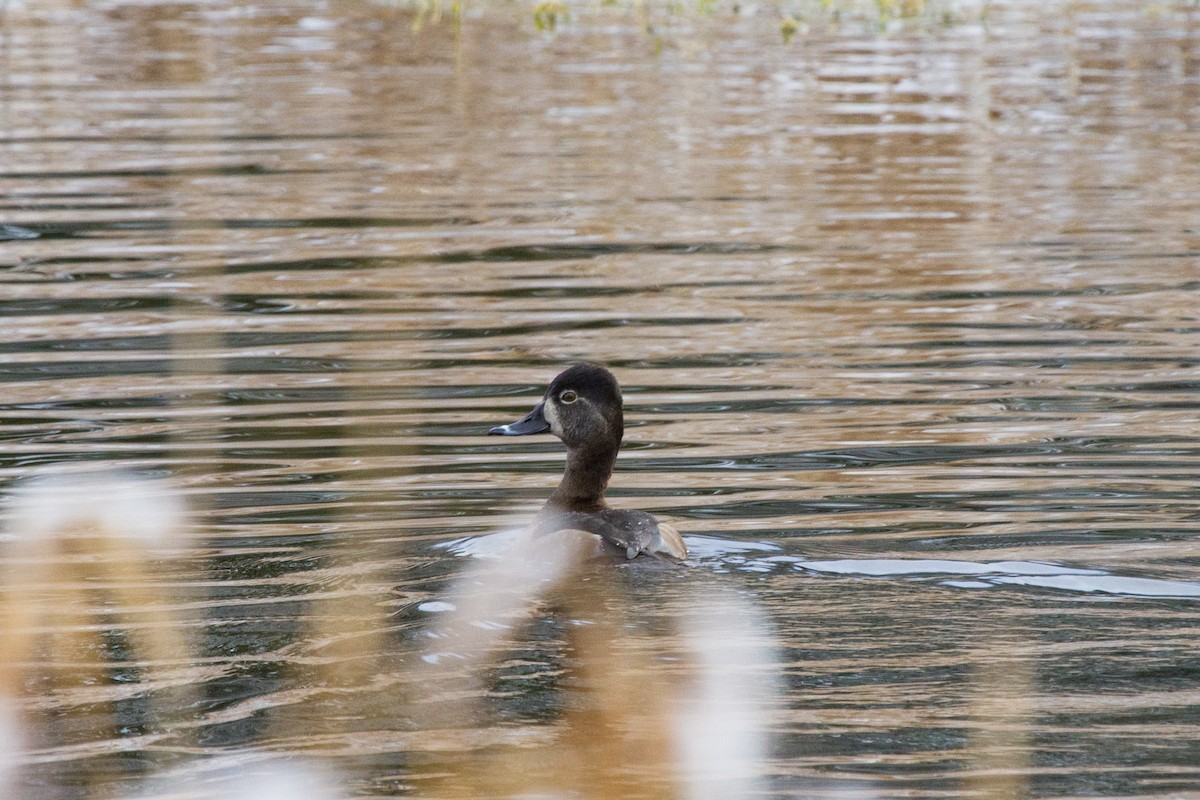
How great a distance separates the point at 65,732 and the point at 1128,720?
2.69m

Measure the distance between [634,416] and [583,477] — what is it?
4.81ft

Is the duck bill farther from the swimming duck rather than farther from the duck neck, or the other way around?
the duck neck

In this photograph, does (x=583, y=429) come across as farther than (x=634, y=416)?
No

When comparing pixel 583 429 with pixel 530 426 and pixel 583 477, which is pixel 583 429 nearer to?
pixel 583 477

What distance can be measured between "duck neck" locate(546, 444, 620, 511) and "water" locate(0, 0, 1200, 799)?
23cm

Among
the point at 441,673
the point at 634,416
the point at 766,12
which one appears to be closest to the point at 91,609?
the point at 441,673

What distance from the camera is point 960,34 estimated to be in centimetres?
2558

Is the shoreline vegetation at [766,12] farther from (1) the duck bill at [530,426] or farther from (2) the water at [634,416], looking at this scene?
(1) the duck bill at [530,426]

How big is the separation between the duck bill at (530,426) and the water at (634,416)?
0.87 ft

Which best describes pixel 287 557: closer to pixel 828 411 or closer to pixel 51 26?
pixel 828 411

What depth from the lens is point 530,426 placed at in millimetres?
7379

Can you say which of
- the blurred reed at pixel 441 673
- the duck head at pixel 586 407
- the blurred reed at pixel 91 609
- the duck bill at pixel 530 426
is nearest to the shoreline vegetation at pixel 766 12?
the duck bill at pixel 530 426

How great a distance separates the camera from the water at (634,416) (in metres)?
5.13

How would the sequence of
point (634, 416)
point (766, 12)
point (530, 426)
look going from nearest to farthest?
1. point (530, 426)
2. point (634, 416)
3. point (766, 12)
